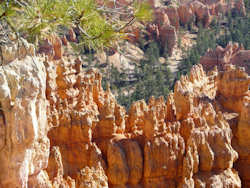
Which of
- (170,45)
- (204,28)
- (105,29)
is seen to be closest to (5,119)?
(105,29)

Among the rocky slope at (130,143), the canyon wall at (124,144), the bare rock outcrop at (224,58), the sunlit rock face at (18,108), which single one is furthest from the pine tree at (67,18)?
the bare rock outcrop at (224,58)

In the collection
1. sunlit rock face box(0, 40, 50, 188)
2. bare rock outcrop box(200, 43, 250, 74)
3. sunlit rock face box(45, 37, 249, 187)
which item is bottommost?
sunlit rock face box(45, 37, 249, 187)

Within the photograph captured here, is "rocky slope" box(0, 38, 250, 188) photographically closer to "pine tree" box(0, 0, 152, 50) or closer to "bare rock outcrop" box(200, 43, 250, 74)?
"pine tree" box(0, 0, 152, 50)

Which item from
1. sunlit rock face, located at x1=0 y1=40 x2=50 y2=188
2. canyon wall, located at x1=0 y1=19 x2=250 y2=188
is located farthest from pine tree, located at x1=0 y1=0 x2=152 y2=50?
canyon wall, located at x1=0 y1=19 x2=250 y2=188

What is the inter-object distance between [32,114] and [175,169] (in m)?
6.57

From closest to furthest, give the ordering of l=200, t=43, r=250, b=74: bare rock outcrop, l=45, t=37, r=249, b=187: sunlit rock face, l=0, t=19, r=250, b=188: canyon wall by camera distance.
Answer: l=0, t=19, r=250, b=188: canyon wall < l=45, t=37, r=249, b=187: sunlit rock face < l=200, t=43, r=250, b=74: bare rock outcrop

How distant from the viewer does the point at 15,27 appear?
371cm

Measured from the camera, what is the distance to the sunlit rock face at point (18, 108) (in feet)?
12.4

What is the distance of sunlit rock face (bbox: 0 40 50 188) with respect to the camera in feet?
12.4

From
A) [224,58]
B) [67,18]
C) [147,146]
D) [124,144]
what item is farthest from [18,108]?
[224,58]

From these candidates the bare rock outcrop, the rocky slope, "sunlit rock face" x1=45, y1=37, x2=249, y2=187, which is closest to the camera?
the rocky slope

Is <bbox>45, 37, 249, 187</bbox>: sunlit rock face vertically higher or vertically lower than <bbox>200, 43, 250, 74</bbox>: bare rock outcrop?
lower

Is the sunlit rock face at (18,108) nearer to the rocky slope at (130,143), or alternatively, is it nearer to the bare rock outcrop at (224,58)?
the rocky slope at (130,143)

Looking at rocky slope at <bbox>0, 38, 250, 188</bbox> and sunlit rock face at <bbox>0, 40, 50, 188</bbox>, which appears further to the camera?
rocky slope at <bbox>0, 38, 250, 188</bbox>
